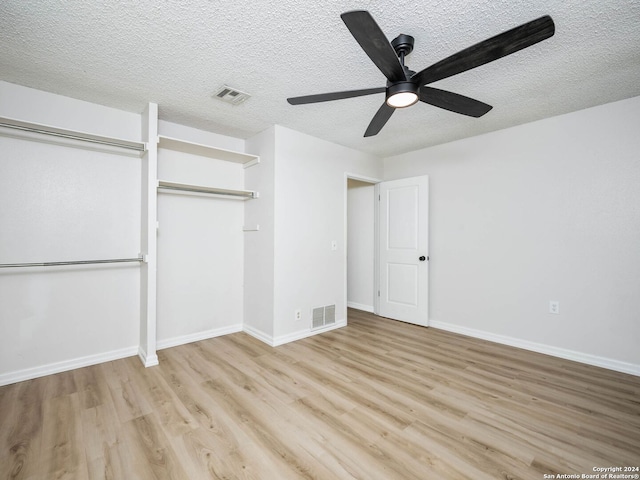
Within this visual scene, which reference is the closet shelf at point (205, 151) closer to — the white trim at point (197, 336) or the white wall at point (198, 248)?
the white wall at point (198, 248)

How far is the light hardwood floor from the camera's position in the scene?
162cm

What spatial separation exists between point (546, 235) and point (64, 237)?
16.1 feet

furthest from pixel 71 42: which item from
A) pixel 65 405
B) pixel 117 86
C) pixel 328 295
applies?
pixel 328 295

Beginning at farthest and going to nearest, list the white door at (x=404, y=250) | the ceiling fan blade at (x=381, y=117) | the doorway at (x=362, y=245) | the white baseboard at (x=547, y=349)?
the doorway at (x=362, y=245), the white door at (x=404, y=250), the white baseboard at (x=547, y=349), the ceiling fan blade at (x=381, y=117)

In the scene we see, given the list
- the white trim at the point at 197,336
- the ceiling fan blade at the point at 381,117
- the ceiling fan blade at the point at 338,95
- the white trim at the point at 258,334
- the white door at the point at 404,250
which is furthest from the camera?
the white door at the point at 404,250

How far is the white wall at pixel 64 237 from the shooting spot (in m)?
2.53

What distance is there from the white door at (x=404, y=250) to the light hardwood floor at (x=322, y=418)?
121 centimetres

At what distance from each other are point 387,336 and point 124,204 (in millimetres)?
3389

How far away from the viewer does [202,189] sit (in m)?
3.28

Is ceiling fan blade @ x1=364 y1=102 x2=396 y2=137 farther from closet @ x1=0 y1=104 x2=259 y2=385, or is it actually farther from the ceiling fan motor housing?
closet @ x1=0 y1=104 x2=259 y2=385

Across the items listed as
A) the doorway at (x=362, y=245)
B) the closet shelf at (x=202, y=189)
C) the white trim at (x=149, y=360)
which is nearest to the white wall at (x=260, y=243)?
the closet shelf at (x=202, y=189)

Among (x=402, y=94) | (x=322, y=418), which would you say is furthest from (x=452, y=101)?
(x=322, y=418)

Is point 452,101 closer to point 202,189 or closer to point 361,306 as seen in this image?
point 202,189

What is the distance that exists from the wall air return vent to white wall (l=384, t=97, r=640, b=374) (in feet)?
4.71
